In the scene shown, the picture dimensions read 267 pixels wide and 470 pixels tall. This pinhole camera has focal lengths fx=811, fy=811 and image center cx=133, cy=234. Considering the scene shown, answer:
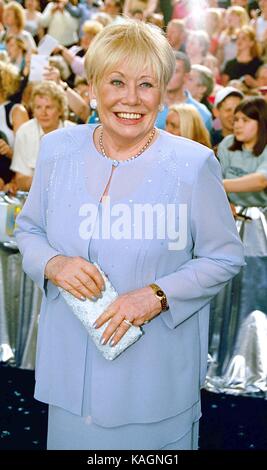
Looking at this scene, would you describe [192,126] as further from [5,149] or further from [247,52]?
[247,52]

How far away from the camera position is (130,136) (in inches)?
67.7

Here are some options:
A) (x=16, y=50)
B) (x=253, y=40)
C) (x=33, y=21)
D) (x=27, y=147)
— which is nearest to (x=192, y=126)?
(x=27, y=147)

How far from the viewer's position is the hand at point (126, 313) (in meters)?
1.65

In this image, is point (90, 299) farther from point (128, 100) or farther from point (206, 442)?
point (206, 442)

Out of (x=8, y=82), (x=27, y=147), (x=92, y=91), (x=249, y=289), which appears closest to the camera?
(x=92, y=91)

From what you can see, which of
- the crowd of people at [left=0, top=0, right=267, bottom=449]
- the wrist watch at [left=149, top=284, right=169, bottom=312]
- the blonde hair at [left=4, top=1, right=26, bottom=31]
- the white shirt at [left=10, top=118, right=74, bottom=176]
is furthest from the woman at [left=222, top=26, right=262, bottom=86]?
the wrist watch at [left=149, top=284, right=169, bottom=312]

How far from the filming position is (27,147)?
4.89m

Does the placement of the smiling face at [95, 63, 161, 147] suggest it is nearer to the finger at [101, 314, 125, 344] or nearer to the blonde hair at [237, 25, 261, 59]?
the finger at [101, 314, 125, 344]

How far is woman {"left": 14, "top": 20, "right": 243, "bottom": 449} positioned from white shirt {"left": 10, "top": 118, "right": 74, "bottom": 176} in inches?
119

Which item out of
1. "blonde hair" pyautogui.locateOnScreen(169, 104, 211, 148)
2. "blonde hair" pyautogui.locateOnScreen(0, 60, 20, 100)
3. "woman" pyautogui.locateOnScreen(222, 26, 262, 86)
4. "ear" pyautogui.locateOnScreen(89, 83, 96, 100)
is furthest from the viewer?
"woman" pyautogui.locateOnScreen(222, 26, 262, 86)

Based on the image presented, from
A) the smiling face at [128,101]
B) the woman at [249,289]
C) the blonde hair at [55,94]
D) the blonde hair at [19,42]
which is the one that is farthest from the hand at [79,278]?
the blonde hair at [19,42]

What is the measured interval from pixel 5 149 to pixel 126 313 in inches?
142

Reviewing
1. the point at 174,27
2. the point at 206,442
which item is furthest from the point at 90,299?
the point at 174,27

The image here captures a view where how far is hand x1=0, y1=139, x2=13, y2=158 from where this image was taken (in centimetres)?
506
